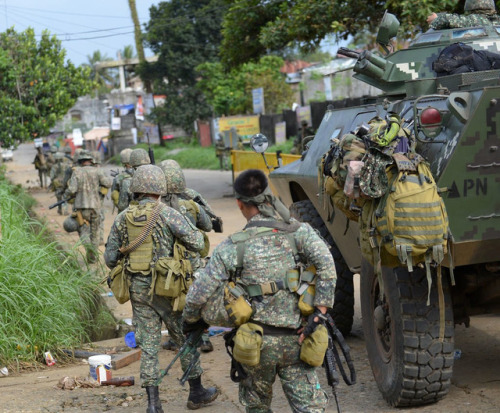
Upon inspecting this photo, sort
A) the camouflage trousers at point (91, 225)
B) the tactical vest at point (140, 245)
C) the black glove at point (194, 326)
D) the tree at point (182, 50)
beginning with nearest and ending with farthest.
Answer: the black glove at point (194, 326)
the tactical vest at point (140, 245)
the camouflage trousers at point (91, 225)
the tree at point (182, 50)

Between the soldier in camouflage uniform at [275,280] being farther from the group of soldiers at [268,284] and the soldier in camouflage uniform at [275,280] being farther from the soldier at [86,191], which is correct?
the soldier at [86,191]

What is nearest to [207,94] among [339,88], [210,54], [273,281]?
[210,54]

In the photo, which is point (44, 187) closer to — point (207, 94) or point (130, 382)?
point (207, 94)

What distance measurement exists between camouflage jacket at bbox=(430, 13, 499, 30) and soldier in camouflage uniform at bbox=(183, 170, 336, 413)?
11.9 feet

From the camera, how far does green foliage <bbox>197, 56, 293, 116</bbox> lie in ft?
130

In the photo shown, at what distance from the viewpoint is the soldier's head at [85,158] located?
12.1m

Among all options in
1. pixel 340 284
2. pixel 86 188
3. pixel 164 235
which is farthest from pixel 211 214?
pixel 86 188

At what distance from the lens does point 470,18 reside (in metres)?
7.32

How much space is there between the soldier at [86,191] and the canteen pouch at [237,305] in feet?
25.5

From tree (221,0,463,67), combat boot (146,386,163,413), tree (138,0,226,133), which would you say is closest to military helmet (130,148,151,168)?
combat boot (146,386,163,413)

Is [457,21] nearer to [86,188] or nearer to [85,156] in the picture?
[86,188]

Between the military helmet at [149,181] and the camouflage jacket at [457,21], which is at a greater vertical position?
the camouflage jacket at [457,21]

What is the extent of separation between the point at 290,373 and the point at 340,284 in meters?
3.13

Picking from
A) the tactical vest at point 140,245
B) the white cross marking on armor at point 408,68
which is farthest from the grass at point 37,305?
the white cross marking on armor at point 408,68
